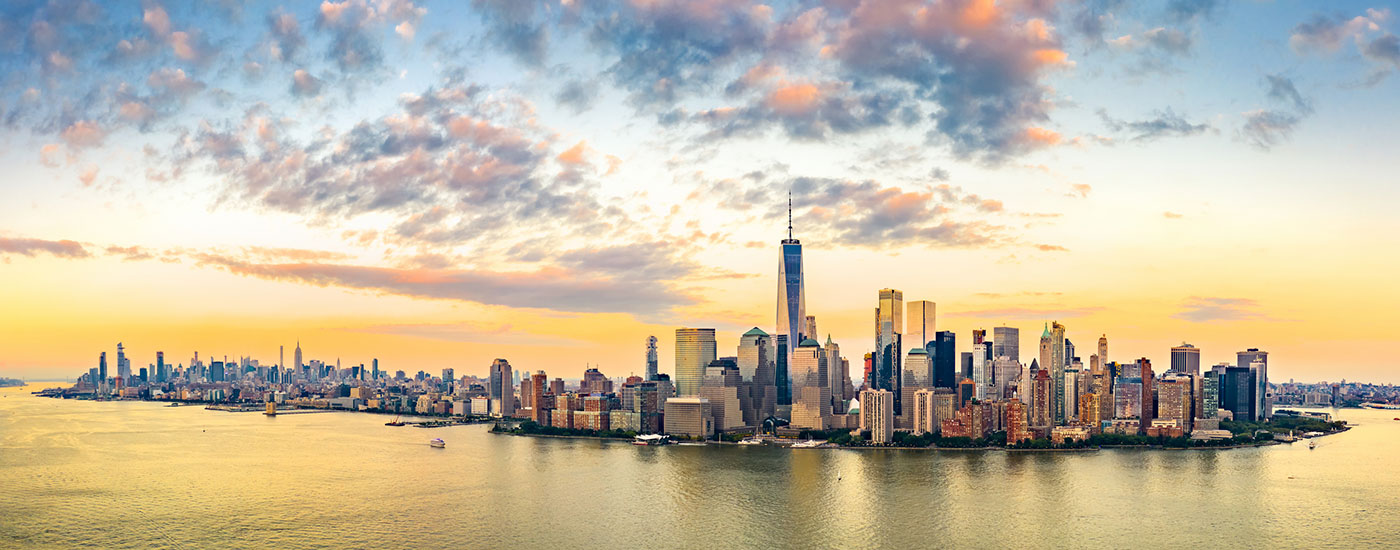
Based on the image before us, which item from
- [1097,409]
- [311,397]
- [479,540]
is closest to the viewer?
[479,540]

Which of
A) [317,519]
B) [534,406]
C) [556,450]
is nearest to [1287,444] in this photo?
[556,450]

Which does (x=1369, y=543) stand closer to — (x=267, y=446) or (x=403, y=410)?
(x=267, y=446)

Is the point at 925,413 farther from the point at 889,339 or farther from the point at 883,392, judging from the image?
the point at 889,339

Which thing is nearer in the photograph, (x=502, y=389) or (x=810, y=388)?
(x=810, y=388)

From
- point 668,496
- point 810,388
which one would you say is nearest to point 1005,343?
point 810,388

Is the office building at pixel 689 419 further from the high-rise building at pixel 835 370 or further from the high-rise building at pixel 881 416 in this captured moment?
the high-rise building at pixel 835 370

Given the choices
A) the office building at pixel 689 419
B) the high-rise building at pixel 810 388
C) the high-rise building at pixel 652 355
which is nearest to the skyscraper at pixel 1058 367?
the high-rise building at pixel 810 388
